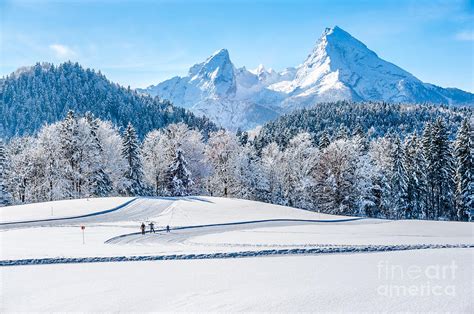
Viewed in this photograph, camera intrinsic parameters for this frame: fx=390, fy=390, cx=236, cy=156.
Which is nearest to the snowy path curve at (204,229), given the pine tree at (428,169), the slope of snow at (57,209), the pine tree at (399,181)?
the slope of snow at (57,209)

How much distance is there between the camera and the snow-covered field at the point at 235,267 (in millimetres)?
12891

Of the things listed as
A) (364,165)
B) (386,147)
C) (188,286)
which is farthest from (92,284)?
(386,147)

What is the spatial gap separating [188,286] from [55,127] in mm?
55858

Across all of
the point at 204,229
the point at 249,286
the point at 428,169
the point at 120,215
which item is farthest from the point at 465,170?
the point at 249,286

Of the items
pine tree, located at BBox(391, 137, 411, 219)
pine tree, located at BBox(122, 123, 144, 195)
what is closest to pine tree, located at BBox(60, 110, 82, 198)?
pine tree, located at BBox(122, 123, 144, 195)

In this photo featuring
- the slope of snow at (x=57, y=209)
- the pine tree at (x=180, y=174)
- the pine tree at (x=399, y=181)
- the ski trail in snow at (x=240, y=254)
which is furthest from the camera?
the pine tree at (x=180, y=174)

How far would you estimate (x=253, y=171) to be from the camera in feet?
240

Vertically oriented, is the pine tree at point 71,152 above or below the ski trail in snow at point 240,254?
above

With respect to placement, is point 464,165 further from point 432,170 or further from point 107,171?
point 107,171

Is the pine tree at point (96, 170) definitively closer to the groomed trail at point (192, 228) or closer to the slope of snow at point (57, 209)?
the slope of snow at point (57, 209)

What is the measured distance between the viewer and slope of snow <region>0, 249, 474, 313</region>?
12430 millimetres

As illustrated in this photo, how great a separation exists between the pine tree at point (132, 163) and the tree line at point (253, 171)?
6.4 inches

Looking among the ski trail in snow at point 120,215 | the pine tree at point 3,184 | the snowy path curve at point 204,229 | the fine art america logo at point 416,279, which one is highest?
the pine tree at point 3,184

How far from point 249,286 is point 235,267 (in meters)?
4.26
